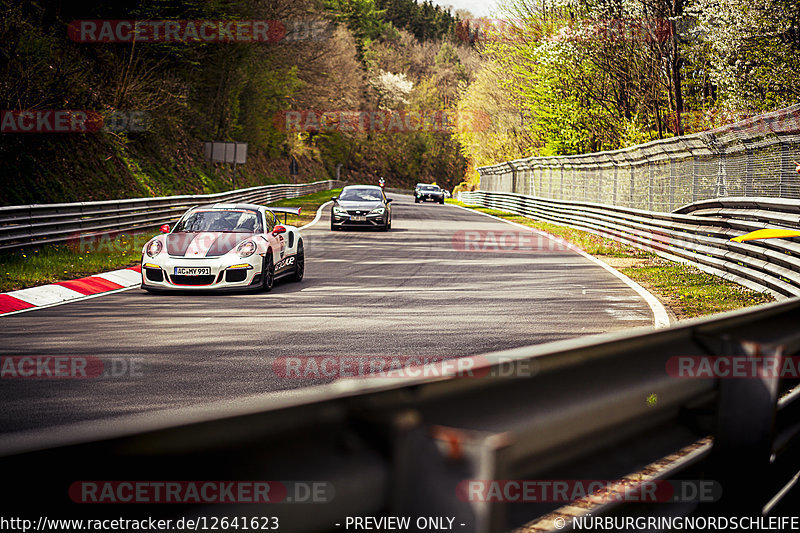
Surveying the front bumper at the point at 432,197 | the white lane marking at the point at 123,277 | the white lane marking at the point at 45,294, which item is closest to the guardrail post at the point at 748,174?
the white lane marking at the point at 123,277

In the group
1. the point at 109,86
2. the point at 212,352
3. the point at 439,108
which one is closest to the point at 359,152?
the point at 439,108

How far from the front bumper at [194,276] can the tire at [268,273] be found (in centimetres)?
36

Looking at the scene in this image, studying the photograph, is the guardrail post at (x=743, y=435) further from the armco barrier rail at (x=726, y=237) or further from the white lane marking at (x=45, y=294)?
the white lane marking at (x=45, y=294)

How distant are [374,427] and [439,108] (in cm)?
12610

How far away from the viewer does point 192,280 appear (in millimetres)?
12703

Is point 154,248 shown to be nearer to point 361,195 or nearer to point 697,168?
point 697,168

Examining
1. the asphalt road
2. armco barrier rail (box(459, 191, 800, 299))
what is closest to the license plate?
the asphalt road

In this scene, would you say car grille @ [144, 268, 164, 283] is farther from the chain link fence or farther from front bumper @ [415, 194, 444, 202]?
front bumper @ [415, 194, 444, 202]

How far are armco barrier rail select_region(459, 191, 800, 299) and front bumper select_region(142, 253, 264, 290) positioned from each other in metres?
7.37

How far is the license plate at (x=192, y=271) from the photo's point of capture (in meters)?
12.7

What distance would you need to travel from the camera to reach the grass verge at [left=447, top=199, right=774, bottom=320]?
11094 millimetres

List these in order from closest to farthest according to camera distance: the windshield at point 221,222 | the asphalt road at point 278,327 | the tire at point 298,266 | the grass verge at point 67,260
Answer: the asphalt road at point 278,327, the grass verge at point 67,260, the windshield at point 221,222, the tire at point 298,266

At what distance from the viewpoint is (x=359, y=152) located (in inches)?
4419

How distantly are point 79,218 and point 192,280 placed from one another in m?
5.66
